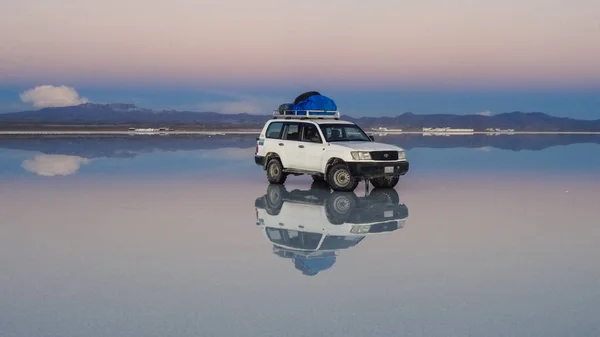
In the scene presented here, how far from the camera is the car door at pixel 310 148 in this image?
21.4m

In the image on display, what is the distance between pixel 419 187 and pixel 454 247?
1036 centimetres

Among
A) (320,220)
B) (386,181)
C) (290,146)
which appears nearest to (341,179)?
(386,181)

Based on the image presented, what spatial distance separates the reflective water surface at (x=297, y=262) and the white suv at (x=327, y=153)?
71 centimetres

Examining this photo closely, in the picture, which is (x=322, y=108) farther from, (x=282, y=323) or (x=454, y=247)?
(x=282, y=323)

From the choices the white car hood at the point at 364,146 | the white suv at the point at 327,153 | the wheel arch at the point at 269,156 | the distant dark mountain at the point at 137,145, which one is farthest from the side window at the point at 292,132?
the distant dark mountain at the point at 137,145

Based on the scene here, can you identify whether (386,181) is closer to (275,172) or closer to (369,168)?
(369,168)

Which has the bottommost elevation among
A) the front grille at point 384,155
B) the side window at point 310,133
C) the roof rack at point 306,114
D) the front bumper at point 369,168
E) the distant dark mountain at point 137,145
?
the distant dark mountain at point 137,145

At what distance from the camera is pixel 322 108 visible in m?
24.1

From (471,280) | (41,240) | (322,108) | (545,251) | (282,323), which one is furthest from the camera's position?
(322,108)

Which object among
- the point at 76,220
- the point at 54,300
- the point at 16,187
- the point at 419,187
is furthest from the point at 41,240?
the point at 419,187

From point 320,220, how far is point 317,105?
10039 mm

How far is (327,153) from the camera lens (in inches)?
827

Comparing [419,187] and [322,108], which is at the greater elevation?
[322,108]

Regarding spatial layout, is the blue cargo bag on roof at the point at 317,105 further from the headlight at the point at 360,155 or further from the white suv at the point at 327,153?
the headlight at the point at 360,155
